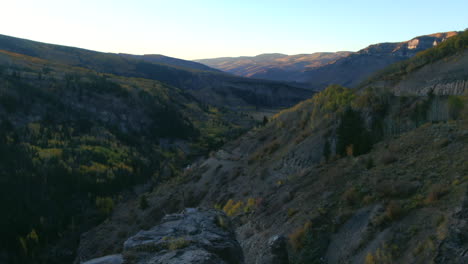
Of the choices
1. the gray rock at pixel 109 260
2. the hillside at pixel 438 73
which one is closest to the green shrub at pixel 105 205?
the gray rock at pixel 109 260

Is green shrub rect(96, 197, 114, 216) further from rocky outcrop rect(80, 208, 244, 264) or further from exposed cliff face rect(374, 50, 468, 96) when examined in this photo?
exposed cliff face rect(374, 50, 468, 96)

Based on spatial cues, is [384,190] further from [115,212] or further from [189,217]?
[115,212]

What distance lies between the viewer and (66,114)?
58.2 m

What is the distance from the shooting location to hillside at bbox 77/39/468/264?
→ 7617mm

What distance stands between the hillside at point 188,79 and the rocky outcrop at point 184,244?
135 meters

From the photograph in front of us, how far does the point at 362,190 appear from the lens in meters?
10.6

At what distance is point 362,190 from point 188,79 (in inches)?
7436

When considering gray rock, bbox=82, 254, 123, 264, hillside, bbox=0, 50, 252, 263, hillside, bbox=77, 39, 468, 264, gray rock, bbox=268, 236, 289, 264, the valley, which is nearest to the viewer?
gray rock, bbox=82, 254, 123, 264

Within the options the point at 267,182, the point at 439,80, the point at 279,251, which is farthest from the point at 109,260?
the point at 439,80

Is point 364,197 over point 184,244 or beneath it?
over

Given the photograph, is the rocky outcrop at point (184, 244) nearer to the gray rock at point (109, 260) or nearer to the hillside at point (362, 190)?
the gray rock at point (109, 260)

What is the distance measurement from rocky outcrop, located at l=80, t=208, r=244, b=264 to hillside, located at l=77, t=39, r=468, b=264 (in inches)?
11.3

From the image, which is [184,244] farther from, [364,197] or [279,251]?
[364,197]

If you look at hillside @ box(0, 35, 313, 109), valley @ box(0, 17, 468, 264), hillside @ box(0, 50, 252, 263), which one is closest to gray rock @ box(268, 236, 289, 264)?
valley @ box(0, 17, 468, 264)
